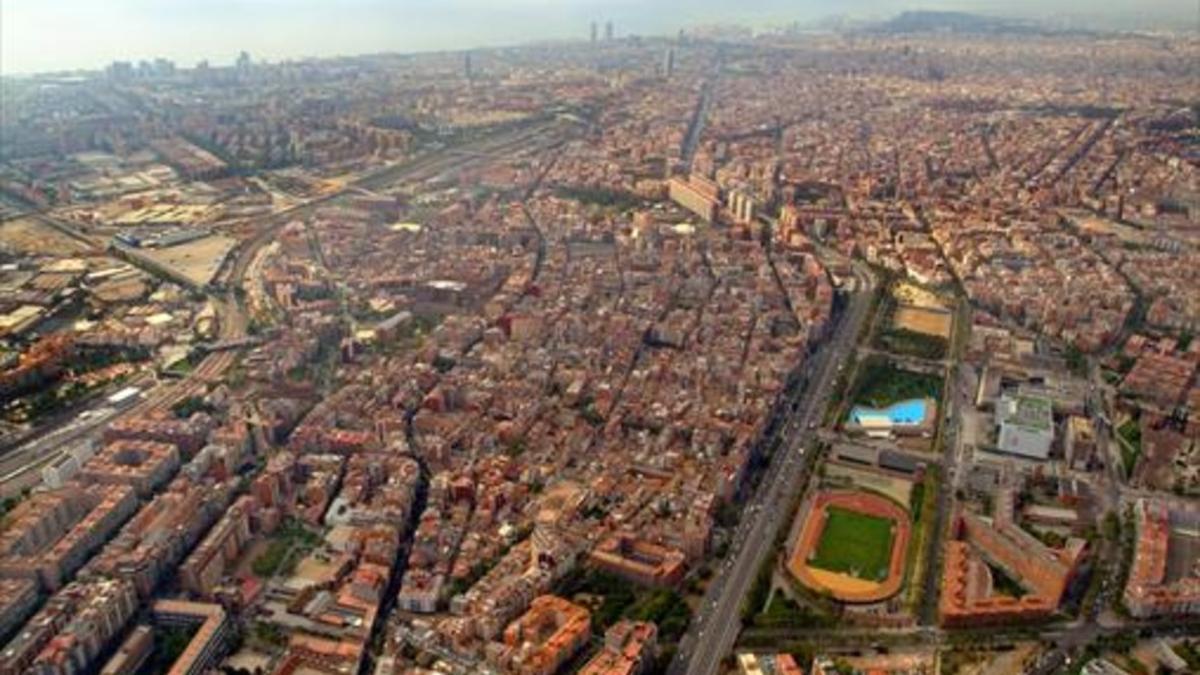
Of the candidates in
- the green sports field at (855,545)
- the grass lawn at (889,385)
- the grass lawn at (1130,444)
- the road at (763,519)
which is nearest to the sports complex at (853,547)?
the green sports field at (855,545)

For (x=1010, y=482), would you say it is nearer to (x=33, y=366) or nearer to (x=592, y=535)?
(x=592, y=535)

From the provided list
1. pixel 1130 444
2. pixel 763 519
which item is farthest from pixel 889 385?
pixel 763 519

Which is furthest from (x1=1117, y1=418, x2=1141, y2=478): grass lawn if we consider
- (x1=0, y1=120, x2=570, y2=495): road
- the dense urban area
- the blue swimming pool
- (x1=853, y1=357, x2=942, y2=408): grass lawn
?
(x1=0, y1=120, x2=570, y2=495): road

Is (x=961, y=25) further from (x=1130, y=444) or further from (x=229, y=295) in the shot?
(x=229, y=295)

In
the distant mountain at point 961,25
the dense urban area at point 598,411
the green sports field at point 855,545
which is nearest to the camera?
the dense urban area at point 598,411

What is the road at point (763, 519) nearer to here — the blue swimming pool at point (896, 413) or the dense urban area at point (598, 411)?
the dense urban area at point (598, 411)
